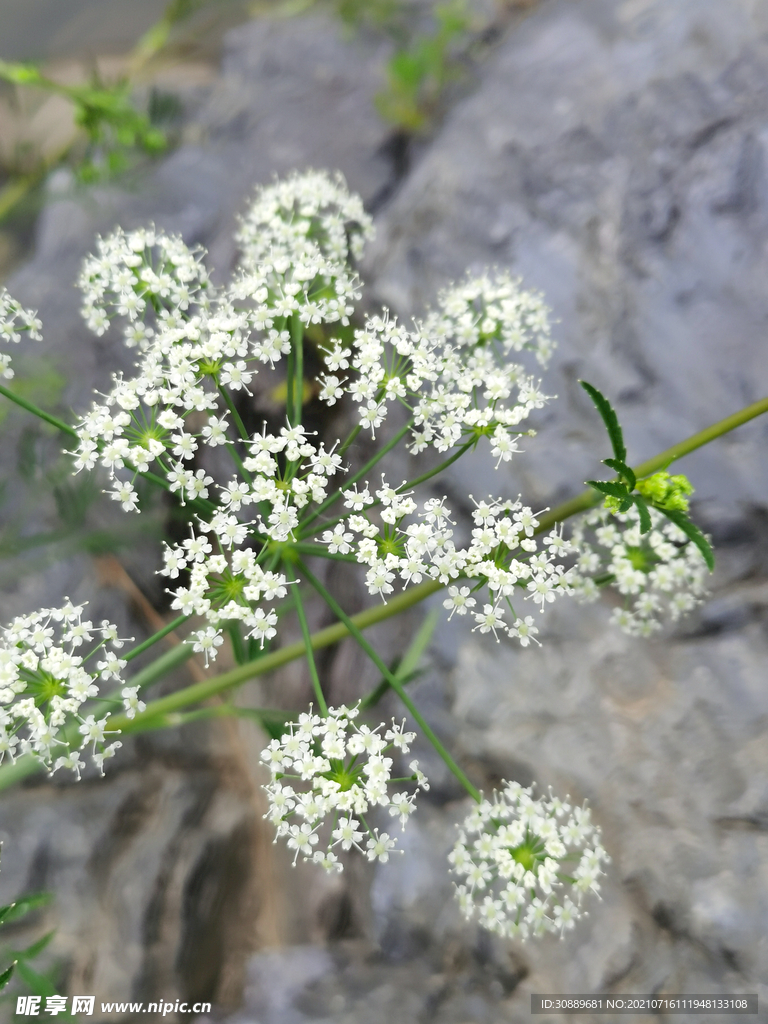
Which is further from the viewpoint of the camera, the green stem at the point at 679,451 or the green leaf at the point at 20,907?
the green stem at the point at 679,451

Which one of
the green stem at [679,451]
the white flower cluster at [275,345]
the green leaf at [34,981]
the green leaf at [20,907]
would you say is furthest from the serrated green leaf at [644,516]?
the green leaf at [34,981]

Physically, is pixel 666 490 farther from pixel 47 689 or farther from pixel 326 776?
pixel 47 689

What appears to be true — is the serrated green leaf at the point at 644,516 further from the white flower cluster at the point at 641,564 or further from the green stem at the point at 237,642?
the green stem at the point at 237,642

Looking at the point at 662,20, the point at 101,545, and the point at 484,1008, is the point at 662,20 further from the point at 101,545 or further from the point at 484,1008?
the point at 484,1008

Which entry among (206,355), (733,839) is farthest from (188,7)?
(733,839)

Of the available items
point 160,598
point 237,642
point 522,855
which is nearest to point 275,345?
point 237,642

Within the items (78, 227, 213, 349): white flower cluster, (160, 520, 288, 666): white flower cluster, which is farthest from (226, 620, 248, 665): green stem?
(78, 227, 213, 349): white flower cluster
